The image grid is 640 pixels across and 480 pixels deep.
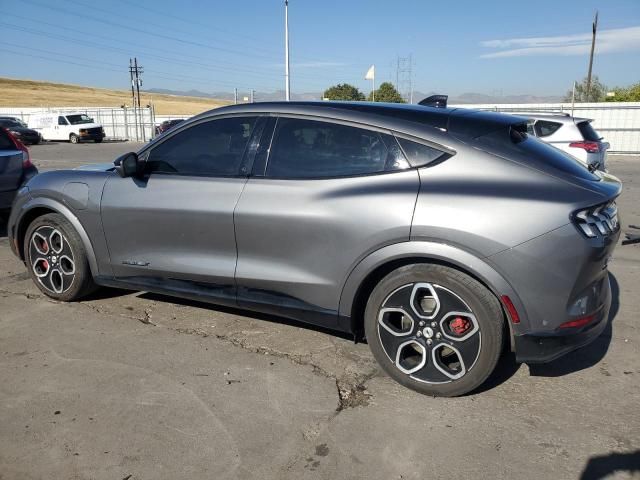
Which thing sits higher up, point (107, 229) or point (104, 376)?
point (107, 229)

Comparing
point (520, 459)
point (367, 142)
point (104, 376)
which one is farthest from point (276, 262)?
point (520, 459)

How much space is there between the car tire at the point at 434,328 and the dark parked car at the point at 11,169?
5964 mm

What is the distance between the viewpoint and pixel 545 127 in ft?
34.3

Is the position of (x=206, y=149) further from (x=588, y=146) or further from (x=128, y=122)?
(x=128, y=122)

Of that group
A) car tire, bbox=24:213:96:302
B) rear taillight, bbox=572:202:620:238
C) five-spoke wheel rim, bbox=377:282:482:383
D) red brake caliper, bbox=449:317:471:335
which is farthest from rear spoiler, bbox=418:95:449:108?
car tire, bbox=24:213:96:302

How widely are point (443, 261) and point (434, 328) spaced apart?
1.30 ft

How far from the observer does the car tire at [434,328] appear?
2.93 meters

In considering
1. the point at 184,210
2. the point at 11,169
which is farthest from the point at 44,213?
the point at 11,169

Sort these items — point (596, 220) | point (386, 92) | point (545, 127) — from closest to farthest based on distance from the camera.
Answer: point (596, 220) → point (545, 127) → point (386, 92)

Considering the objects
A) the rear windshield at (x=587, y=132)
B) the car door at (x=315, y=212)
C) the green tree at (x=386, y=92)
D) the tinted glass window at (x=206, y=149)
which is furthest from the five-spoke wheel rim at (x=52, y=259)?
the green tree at (x=386, y=92)

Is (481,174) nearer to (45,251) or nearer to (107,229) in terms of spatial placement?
(107,229)

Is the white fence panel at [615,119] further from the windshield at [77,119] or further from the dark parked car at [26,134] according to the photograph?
the dark parked car at [26,134]

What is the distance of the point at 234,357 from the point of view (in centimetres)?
361

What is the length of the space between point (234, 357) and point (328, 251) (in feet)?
3.26
